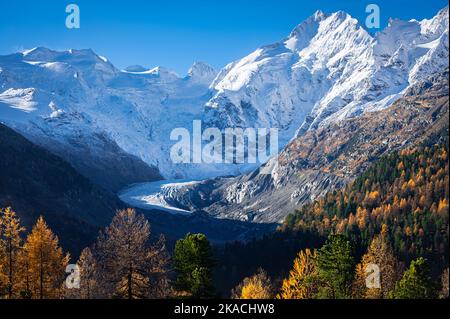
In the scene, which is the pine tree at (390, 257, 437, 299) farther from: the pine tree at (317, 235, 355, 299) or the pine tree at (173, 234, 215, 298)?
the pine tree at (173, 234, 215, 298)

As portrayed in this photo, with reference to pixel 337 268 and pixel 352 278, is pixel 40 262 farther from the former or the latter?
pixel 352 278

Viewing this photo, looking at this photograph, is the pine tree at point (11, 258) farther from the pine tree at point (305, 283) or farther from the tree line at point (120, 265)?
the pine tree at point (305, 283)

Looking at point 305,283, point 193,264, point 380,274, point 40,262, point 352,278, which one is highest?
point 40,262

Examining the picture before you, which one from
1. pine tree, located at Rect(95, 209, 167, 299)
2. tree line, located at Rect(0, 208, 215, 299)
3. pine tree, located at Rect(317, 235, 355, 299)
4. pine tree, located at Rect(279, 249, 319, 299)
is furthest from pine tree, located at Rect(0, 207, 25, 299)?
pine tree, located at Rect(317, 235, 355, 299)

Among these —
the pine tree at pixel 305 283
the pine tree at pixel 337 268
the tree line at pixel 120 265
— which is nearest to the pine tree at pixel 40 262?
the tree line at pixel 120 265

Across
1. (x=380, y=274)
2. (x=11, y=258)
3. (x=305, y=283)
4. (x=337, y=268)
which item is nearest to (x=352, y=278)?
(x=337, y=268)

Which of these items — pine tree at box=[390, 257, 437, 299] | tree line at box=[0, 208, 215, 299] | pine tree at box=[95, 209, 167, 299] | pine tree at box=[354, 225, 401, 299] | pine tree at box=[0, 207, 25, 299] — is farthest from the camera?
pine tree at box=[354, 225, 401, 299]

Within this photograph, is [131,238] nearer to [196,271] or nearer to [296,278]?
[196,271]
